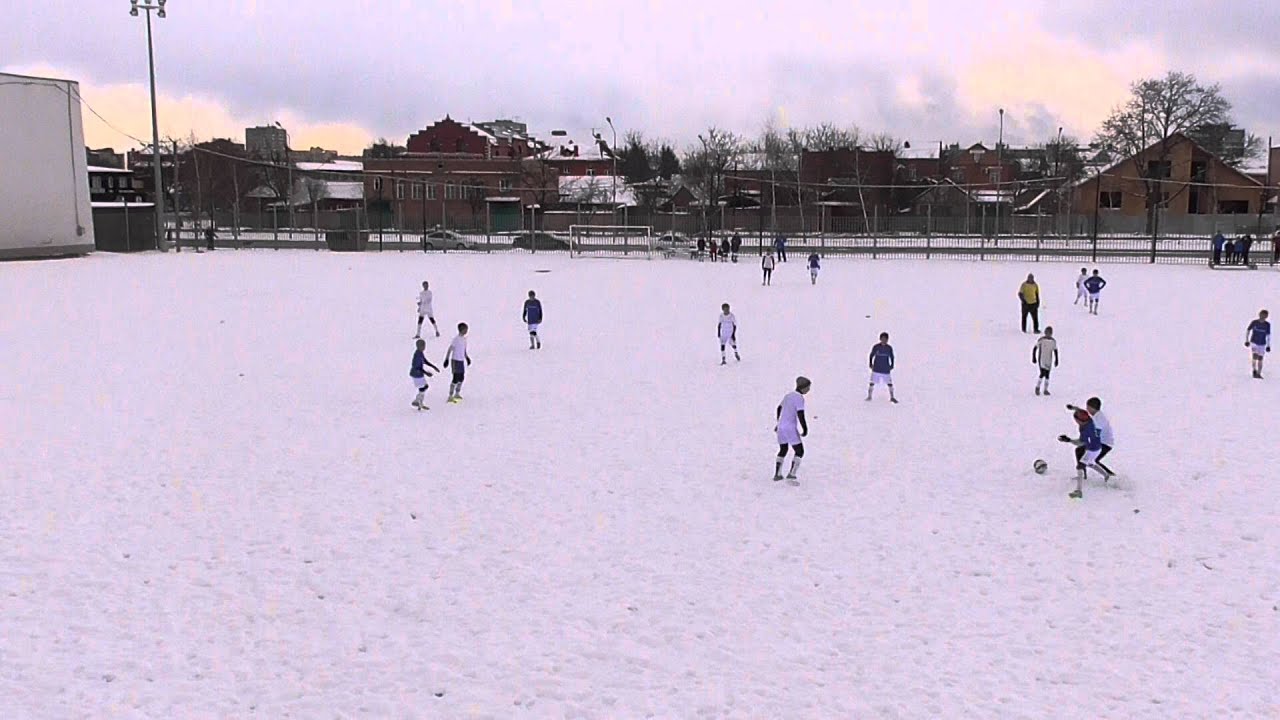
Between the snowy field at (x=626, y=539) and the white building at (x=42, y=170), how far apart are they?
3248 cm

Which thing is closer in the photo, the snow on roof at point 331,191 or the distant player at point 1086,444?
the distant player at point 1086,444

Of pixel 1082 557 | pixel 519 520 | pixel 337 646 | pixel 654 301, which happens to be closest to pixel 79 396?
pixel 519 520

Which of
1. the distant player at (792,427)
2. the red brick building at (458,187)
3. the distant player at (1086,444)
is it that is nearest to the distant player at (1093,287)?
the distant player at (1086,444)

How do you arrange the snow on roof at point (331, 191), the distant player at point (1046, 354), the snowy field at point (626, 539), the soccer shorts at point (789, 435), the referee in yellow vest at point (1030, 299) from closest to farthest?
the snowy field at point (626, 539)
the soccer shorts at point (789, 435)
the distant player at point (1046, 354)
the referee in yellow vest at point (1030, 299)
the snow on roof at point (331, 191)

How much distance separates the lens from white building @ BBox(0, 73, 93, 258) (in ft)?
163

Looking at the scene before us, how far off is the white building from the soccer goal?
2613 cm

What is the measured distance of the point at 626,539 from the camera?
35.2 feet

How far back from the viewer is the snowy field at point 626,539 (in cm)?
770

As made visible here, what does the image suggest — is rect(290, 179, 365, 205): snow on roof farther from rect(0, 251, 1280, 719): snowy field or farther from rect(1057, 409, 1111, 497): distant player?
rect(1057, 409, 1111, 497): distant player

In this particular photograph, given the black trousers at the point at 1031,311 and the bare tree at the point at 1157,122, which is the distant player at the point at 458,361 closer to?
the black trousers at the point at 1031,311

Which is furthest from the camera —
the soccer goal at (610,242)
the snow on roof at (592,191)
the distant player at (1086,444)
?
the snow on roof at (592,191)

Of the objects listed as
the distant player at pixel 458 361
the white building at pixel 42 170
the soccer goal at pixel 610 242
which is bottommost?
the distant player at pixel 458 361

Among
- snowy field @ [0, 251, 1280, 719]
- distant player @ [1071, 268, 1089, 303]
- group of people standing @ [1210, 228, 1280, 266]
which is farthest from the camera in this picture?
group of people standing @ [1210, 228, 1280, 266]

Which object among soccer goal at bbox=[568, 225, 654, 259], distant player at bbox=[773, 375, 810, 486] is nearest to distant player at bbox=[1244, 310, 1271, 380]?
distant player at bbox=[773, 375, 810, 486]
